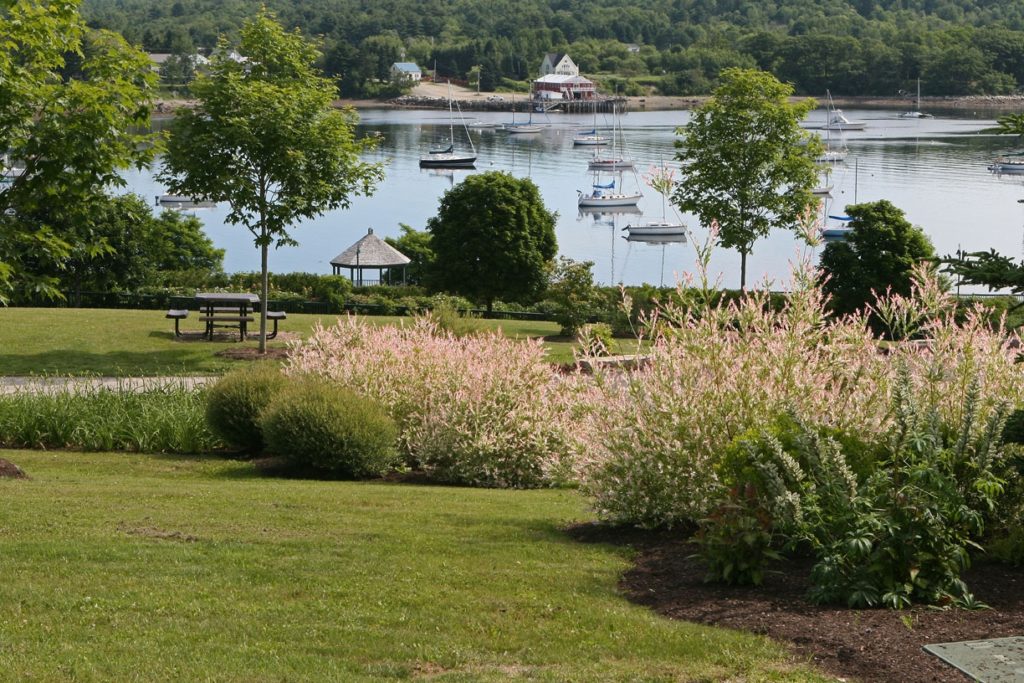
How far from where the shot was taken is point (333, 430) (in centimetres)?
1267

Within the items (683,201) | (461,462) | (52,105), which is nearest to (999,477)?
(461,462)

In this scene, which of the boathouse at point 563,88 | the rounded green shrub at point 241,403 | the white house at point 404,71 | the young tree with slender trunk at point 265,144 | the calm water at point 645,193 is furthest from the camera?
the white house at point 404,71

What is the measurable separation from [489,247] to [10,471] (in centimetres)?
2855

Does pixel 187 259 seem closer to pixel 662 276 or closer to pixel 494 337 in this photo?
pixel 662 276

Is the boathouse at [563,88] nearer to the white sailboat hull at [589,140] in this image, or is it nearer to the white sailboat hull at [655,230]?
the white sailboat hull at [589,140]

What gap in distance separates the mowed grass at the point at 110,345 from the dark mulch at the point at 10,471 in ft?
25.8

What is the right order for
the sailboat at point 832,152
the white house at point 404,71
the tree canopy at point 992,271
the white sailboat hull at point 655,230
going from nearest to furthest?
1. the tree canopy at point 992,271
2. the white sailboat hull at point 655,230
3. the sailboat at point 832,152
4. the white house at point 404,71

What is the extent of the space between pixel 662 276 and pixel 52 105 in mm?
56260

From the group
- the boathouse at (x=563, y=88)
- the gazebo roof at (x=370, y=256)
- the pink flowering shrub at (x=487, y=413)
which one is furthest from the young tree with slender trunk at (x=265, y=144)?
the boathouse at (x=563, y=88)

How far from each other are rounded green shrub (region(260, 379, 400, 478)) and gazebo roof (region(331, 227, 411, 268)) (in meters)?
32.6

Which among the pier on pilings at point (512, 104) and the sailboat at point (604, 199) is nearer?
the sailboat at point (604, 199)

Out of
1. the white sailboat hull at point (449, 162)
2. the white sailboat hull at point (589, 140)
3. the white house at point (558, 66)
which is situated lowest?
the white sailboat hull at point (449, 162)

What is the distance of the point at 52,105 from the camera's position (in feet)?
38.7

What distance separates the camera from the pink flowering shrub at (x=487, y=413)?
40.5 ft
